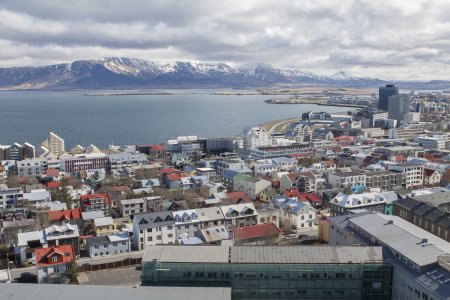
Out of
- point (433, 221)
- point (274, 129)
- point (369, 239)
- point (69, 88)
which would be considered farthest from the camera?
point (69, 88)

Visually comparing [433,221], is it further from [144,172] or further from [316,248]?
[144,172]

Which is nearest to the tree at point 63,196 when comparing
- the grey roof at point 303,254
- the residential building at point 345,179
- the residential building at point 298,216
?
the residential building at point 298,216

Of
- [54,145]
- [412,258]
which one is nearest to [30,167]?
[54,145]

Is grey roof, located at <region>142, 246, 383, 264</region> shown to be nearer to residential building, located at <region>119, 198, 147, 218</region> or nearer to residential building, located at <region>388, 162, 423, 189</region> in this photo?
residential building, located at <region>119, 198, 147, 218</region>

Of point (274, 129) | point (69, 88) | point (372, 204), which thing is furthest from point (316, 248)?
point (69, 88)

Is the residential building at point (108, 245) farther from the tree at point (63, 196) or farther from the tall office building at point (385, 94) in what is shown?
the tall office building at point (385, 94)

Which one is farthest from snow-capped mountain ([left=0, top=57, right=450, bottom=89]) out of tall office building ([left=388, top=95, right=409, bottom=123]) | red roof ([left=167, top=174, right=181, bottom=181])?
red roof ([left=167, top=174, right=181, bottom=181])
